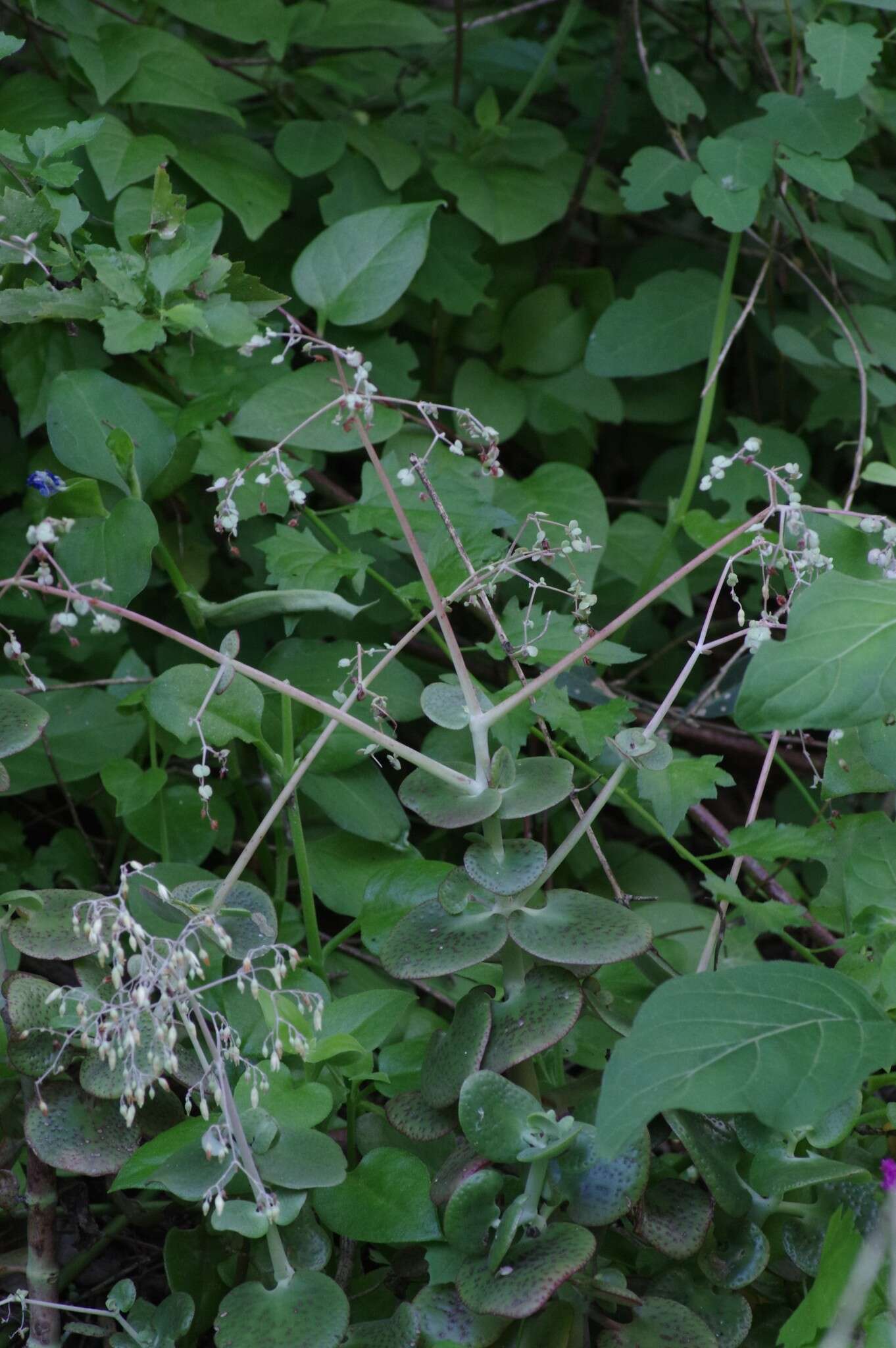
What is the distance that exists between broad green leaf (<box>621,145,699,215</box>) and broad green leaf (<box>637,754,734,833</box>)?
0.77 metres

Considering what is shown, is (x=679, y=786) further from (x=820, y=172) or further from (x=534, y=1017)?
(x=820, y=172)

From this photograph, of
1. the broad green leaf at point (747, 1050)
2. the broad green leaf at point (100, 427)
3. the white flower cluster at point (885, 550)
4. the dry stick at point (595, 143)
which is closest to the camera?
the broad green leaf at point (747, 1050)

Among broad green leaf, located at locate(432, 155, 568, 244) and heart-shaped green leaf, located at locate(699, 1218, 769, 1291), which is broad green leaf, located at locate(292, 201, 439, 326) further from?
heart-shaped green leaf, located at locate(699, 1218, 769, 1291)

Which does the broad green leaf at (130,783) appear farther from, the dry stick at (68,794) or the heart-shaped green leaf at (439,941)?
the heart-shaped green leaf at (439,941)

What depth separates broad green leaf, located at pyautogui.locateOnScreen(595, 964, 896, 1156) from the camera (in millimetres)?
681

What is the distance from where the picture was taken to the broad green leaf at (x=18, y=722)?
2.81 ft

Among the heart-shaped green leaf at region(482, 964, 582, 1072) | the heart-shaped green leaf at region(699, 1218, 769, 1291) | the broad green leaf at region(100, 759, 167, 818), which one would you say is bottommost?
the heart-shaped green leaf at region(699, 1218, 769, 1291)

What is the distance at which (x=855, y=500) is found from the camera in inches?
76.9

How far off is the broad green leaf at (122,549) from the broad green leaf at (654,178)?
75 centimetres

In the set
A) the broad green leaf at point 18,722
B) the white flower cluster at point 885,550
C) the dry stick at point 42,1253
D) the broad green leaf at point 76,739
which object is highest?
the white flower cluster at point 885,550

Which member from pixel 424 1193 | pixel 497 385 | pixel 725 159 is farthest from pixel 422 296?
pixel 424 1193

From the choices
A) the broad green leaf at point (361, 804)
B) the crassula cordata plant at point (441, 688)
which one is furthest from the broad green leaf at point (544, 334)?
the broad green leaf at point (361, 804)

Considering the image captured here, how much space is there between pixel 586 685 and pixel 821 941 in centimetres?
37

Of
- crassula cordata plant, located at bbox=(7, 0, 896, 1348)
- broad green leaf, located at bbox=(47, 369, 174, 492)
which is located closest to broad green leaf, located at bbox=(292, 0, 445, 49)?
crassula cordata plant, located at bbox=(7, 0, 896, 1348)
